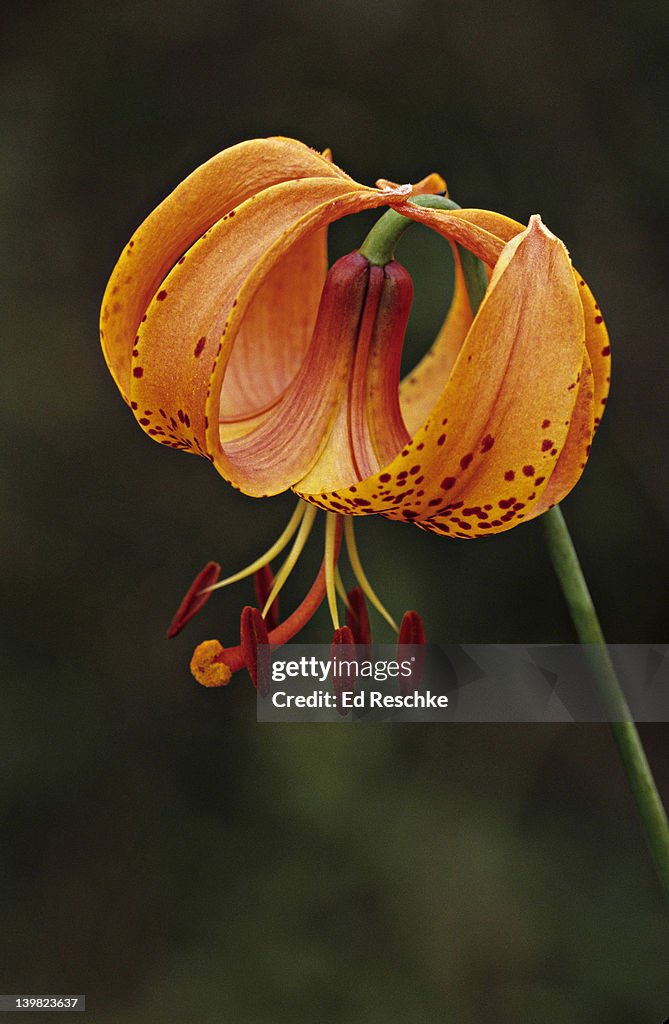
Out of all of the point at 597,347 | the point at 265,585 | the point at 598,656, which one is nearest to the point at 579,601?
the point at 598,656

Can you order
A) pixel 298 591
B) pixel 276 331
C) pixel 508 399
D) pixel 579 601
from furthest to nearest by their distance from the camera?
pixel 298 591, pixel 276 331, pixel 579 601, pixel 508 399

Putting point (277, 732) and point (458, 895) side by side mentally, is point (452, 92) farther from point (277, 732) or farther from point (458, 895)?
point (458, 895)

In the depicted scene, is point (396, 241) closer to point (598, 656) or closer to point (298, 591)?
point (598, 656)

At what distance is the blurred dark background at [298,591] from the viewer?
1.27 meters

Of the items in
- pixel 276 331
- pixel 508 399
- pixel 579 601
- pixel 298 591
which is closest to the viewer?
pixel 508 399

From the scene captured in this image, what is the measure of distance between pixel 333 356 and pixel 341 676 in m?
0.22

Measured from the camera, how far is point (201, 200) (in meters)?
0.65

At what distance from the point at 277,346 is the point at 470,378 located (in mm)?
263

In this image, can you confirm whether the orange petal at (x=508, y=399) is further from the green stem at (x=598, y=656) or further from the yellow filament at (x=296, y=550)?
the yellow filament at (x=296, y=550)

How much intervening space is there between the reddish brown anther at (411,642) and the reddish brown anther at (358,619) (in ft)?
0.09

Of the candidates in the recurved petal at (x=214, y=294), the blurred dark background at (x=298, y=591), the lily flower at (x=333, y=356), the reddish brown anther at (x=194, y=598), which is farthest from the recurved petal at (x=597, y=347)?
the blurred dark background at (x=298, y=591)

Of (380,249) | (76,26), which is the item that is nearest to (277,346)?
(380,249)

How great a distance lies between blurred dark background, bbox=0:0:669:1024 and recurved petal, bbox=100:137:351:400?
649mm

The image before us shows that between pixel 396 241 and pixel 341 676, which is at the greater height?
pixel 396 241
